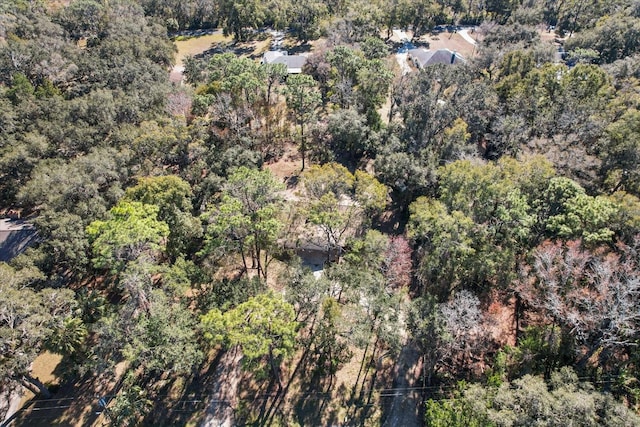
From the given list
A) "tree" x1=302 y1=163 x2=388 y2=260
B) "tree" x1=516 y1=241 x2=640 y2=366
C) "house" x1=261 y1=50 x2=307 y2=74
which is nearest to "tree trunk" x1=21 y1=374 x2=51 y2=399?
"tree" x1=302 y1=163 x2=388 y2=260

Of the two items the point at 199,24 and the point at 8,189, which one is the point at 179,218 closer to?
the point at 8,189

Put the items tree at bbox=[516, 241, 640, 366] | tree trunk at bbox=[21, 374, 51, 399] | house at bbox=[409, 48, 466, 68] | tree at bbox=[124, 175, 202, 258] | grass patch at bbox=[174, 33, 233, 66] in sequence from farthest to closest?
grass patch at bbox=[174, 33, 233, 66]
house at bbox=[409, 48, 466, 68]
tree at bbox=[124, 175, 202, 258]
tree trunk at bbox=[21, 374, 51, 399]
tree at bbox=[516, 241, 640, 366]

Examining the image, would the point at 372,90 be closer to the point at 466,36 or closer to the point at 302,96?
the point at 302,96

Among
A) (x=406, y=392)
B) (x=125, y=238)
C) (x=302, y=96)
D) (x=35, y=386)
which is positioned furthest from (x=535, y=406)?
(x=302, y=96)

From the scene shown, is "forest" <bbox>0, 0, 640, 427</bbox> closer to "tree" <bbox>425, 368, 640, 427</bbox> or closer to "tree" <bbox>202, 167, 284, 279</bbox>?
"tree" <bbox>425, 368, 640, 427</bbox>

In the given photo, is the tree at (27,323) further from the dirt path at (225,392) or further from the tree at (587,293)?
the tree at (587,293)

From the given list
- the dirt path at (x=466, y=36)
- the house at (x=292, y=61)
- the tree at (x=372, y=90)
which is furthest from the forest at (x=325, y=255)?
the dirt path at (x=466, y=36)
